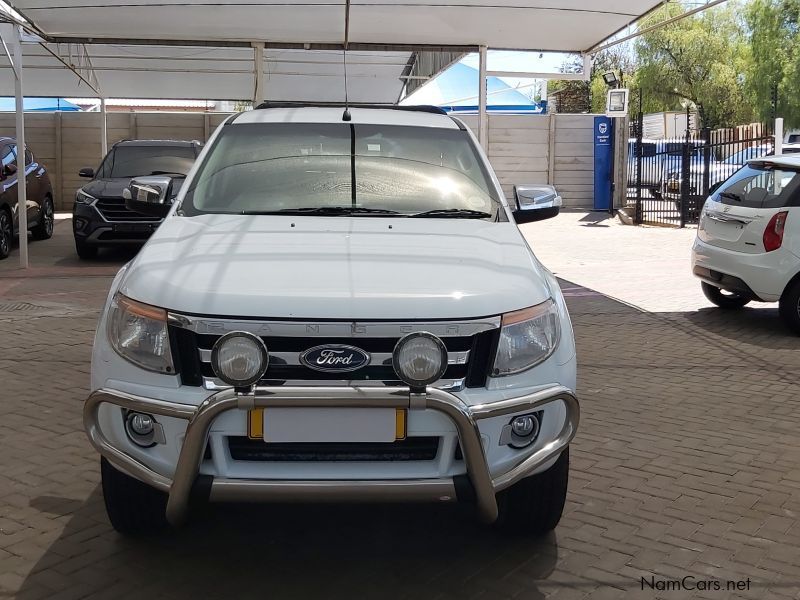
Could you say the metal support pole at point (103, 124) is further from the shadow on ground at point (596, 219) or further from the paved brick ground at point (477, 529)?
the paved brick ground at point (477, 529)

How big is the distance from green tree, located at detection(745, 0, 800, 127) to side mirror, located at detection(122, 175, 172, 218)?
170 feet

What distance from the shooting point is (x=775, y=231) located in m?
9.10

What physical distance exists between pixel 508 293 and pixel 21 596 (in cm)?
203

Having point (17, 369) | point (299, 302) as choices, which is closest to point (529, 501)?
point (299, 302)

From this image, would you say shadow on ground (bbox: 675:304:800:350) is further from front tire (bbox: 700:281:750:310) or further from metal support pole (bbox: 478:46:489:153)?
metal support pole (bbox: 478:46:489:153)

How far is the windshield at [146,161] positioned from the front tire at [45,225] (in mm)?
2537

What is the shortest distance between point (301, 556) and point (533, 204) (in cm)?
240

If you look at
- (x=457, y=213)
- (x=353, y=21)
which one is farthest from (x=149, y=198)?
(x=353, y=21)

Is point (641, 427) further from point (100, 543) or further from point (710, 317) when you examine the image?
point (710, 317)

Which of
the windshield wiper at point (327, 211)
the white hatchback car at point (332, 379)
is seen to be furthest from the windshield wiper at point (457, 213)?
the white hatchback car at point (332, 379)

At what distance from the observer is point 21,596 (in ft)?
12.0

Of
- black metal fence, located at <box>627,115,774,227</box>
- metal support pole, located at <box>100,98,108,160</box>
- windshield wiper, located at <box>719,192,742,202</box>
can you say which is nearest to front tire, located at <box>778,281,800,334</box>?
windshield wiper, located at <box>719,192,742,202</box>

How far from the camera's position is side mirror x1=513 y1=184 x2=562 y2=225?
18.0ft

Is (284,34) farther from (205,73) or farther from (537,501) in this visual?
(537,501)
